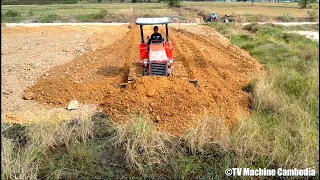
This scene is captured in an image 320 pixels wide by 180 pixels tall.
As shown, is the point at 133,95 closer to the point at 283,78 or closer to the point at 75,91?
the point at 75,91

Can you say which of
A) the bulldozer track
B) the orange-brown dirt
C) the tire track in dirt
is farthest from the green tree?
the bulldozer track

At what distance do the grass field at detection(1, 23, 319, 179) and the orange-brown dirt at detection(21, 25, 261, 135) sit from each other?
0.80 metres

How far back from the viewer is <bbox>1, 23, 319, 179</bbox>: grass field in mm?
4898

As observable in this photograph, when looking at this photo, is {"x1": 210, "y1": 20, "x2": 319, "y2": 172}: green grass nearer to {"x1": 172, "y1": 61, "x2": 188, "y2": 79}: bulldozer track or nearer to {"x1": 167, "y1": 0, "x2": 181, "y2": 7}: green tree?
{"x1": 172, "y1": 61, "x2": 188, "y2": 79}: bulldozer track

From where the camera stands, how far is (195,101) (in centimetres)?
720

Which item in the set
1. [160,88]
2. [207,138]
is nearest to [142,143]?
[207,138]

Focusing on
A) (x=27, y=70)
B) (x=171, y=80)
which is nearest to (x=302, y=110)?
(x=171, y=80)

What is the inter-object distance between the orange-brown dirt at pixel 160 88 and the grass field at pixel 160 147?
0.80 m

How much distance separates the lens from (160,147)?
209 inches

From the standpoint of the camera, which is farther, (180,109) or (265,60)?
(265,60)

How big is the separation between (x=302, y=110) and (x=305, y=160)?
5.12ft

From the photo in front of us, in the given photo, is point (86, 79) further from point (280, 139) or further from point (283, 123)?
point (280, 139)

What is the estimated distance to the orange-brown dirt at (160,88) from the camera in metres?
6.94

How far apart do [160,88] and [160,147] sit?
247 centimetres
